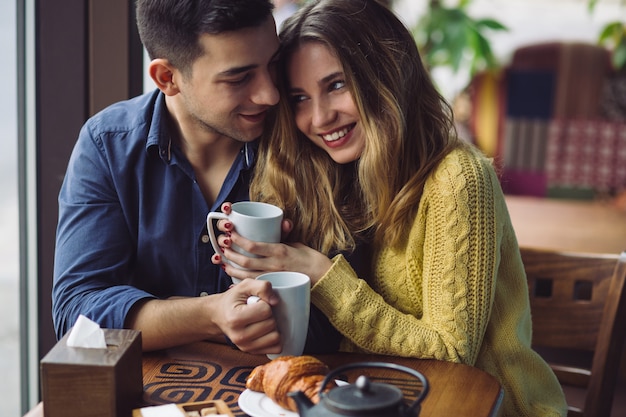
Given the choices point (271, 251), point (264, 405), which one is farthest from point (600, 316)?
point (264, 405)

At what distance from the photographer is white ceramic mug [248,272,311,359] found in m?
1.22

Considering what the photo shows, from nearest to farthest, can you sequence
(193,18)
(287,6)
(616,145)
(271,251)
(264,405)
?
1. (264,405)
2. (271,251)
3. (193,18)
4. (287,6)
5. (616,145)

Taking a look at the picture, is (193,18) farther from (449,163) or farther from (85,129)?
(449,163)

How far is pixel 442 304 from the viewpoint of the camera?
4.70 feet

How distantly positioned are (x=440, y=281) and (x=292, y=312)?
1.16 feet

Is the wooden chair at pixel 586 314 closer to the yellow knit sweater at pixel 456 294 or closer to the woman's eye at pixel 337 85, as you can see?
the yellow knit sweater at pixel 456 294

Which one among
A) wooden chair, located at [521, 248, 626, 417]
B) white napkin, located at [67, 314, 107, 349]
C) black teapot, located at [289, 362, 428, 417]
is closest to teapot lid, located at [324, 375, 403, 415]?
black teapot, located at [289, 362, 428, 417]

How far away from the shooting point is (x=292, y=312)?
1226mm

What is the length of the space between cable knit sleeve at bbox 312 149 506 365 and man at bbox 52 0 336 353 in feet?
1.06

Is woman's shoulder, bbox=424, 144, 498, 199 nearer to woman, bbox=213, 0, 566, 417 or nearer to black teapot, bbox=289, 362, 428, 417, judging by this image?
woman, bbox=213, 0, 566, 417

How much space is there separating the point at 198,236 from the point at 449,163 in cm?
54

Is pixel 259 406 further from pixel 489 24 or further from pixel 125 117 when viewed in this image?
pixel 489 24

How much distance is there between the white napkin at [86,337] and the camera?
3.53 ft

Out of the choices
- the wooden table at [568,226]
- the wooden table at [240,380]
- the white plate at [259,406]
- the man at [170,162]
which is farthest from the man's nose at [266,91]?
the wooden table at [568,226]
